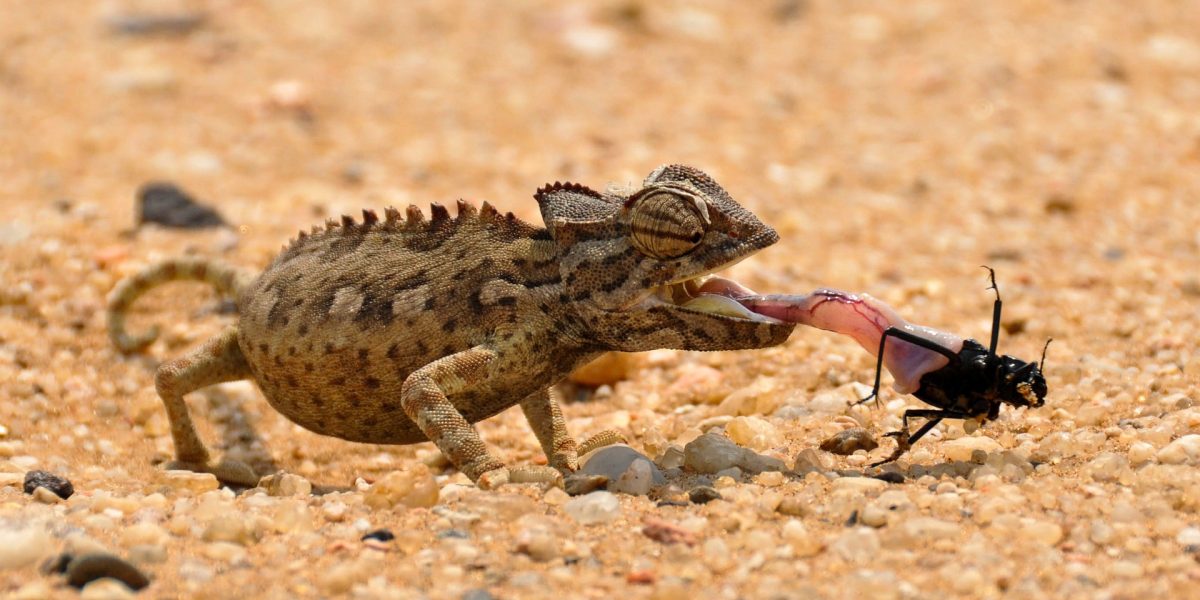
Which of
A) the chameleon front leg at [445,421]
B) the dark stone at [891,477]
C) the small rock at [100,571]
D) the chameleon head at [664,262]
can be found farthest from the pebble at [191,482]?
the dark stone at [891,477]

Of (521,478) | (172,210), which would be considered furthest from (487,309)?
(172,210)

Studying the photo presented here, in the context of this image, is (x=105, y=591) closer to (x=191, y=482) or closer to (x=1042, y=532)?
Answer: (x=191, y=482)

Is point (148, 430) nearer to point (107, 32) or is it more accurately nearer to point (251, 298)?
point (251, 298)

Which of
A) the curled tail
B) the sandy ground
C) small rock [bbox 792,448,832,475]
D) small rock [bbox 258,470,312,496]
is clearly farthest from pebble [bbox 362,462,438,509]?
the curled tail

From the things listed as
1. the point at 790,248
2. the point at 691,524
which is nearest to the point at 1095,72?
the point at 790,248

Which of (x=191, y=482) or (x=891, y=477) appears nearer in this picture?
(x=891, y=477)

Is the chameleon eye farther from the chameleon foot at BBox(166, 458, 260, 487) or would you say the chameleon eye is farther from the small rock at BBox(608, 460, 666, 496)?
the chameleon foot at BBox(166, 458, 260, 487)
